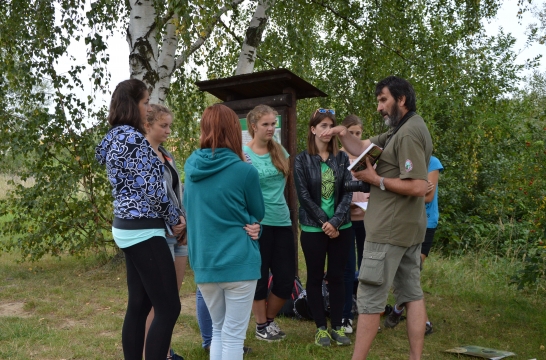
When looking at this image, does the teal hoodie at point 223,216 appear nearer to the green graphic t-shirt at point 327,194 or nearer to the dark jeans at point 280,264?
the dark jeans at point 280,264

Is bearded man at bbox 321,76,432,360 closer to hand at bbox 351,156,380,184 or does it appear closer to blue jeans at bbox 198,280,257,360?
hand at bbox 351,156,380,184

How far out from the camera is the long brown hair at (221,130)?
329 cm

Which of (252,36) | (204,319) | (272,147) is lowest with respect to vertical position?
(204,319)

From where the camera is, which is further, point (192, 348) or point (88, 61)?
point (88, 61)

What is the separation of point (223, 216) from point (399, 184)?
114cm

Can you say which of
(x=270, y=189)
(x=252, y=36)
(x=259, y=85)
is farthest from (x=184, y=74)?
(x=270, y=189)

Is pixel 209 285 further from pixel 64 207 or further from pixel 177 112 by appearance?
pixel 177 112

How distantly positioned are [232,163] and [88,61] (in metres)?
5.60

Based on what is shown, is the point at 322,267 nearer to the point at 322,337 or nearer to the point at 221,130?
the point at 322,337

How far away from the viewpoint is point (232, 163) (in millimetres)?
3217

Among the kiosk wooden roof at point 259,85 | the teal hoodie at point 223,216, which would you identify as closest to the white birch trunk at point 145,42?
the kiosk wooden roof at point 259,85

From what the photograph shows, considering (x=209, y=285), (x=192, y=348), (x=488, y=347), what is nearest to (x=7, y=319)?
(x=192, y=348)

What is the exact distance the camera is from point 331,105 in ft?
47.9

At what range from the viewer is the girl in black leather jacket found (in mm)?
4746
